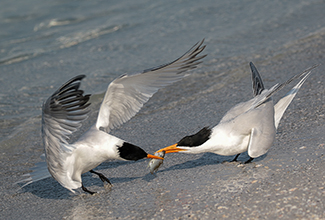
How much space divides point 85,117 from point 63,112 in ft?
0.54

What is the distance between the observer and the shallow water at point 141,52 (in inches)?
204

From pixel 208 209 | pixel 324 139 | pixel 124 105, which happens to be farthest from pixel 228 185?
pixel 124 105

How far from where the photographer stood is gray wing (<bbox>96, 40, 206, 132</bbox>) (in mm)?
3895

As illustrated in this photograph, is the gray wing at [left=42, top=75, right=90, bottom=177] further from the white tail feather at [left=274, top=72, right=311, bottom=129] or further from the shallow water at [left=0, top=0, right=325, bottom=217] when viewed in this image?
the white tail feather at [left=274, top=72, right=311, bottom=129]

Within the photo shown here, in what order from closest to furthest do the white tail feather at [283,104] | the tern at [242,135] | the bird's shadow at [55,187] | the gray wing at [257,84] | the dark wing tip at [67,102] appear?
the dark wing tip at [67,102] → the tern at [242,135] → the bird's shadow at [55,187] → the white tail feather at [283,104] → the gray wing at [257,84]

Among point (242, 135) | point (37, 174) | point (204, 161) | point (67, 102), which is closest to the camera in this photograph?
point (67, 102)

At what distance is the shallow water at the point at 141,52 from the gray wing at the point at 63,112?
0.68 meters

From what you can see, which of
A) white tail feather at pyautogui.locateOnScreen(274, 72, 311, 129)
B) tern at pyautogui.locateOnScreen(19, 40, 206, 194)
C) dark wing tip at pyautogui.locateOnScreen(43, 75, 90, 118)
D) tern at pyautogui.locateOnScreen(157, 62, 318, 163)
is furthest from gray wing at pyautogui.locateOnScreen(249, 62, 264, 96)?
dark wing tip at pyautogui.locateOnScreen(43, 75, 90, 118)

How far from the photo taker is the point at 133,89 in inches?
166

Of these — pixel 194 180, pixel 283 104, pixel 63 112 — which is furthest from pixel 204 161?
pixel 63 112

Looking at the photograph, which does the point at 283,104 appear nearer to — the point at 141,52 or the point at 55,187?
the point at 55,187

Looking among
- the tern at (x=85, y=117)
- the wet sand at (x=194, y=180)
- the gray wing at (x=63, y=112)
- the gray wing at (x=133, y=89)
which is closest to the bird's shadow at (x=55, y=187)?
the wet sand at (x=194, y=180)

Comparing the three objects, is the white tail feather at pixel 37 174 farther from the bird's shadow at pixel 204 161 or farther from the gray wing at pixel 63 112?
the bird's shadow at pixel 204 161

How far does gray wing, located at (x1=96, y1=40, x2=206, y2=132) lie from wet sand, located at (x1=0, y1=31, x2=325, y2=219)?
503mm
